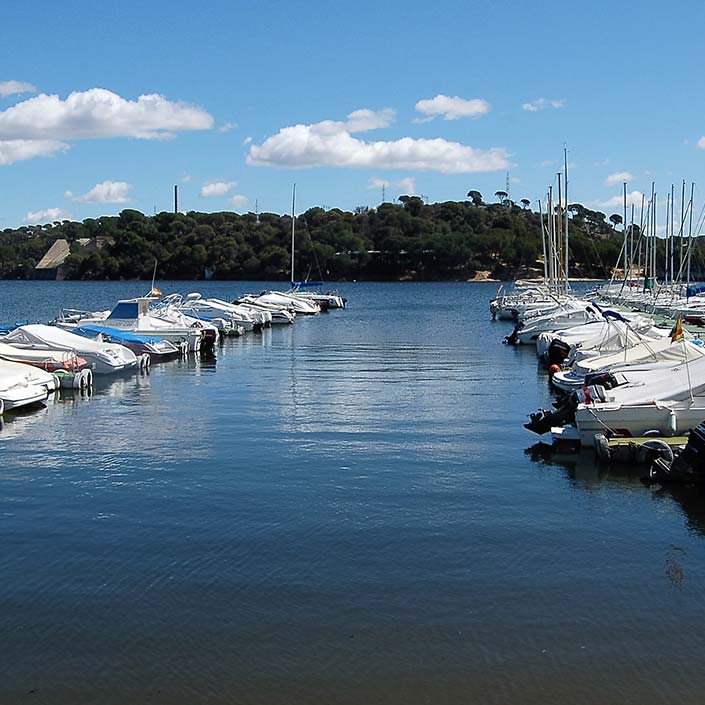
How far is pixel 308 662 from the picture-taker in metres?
10.0

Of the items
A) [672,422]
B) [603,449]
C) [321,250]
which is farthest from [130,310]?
[321,250]

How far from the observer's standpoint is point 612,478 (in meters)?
18.1

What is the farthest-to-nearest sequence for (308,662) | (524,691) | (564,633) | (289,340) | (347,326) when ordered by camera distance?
(347,326), (289,340), (564,633), (308,662), (524,691)

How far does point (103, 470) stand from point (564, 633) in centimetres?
1074

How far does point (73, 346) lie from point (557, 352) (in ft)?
56.3

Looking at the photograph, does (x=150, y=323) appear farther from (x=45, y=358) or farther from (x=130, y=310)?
(x=45, y=358)

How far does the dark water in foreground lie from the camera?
9.73m

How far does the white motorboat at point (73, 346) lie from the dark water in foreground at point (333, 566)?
8.06 metres

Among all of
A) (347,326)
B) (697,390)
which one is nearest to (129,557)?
(697,390)

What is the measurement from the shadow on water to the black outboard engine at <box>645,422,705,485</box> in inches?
6.6

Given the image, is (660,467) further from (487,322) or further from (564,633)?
(487,322)

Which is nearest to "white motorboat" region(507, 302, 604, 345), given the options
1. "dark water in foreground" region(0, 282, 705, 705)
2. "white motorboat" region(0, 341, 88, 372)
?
"dark water in foreground" region(0, 282, 705, 705)

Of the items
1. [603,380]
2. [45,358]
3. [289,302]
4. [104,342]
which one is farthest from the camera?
[289,302]

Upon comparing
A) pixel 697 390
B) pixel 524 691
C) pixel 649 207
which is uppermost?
pixel 649 207
